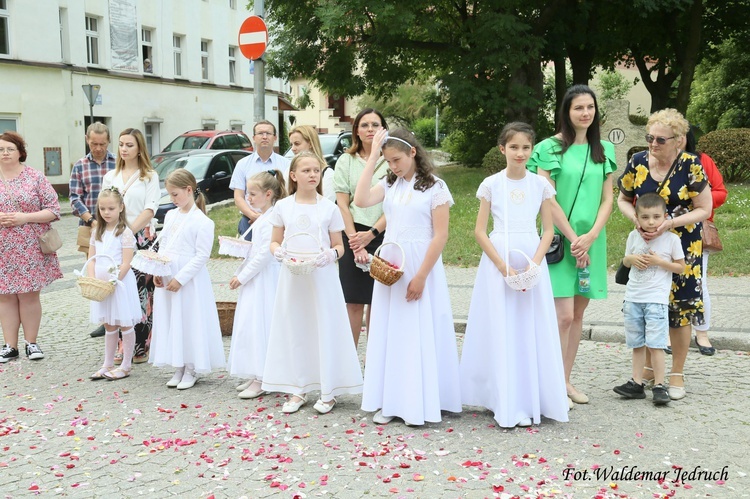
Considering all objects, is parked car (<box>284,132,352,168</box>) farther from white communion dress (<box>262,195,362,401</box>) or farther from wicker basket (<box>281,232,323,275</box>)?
wicker basket (<box>281,232,323,275</box>)

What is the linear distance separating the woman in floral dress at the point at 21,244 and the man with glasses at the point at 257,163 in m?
1.71

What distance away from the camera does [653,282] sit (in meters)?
5.72

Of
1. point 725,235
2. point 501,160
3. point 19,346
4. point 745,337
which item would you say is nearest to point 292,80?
point 501,160

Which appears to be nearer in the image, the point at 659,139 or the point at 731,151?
the point at 659,139

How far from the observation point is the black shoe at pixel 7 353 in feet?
23.9

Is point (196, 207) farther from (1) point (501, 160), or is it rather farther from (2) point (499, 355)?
(1) point (501, 160)

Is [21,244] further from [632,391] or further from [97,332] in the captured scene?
[632,391]

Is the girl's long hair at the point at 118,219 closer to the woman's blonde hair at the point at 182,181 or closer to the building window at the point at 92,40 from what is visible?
the woman's blonde hair at the point at 182,181

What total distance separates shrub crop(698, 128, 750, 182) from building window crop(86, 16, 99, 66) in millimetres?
21414

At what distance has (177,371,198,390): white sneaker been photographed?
20.8 ft

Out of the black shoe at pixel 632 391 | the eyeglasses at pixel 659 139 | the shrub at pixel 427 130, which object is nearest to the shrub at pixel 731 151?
the eyeglasses at pixel 659 139

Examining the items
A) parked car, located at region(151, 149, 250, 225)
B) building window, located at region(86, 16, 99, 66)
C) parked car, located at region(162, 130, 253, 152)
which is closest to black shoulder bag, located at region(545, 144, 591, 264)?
parked car, located at region(151, 149, 250, 225)

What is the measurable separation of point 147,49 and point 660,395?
3090cm

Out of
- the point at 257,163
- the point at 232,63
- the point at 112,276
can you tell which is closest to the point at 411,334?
Answer: the point at 112,276
